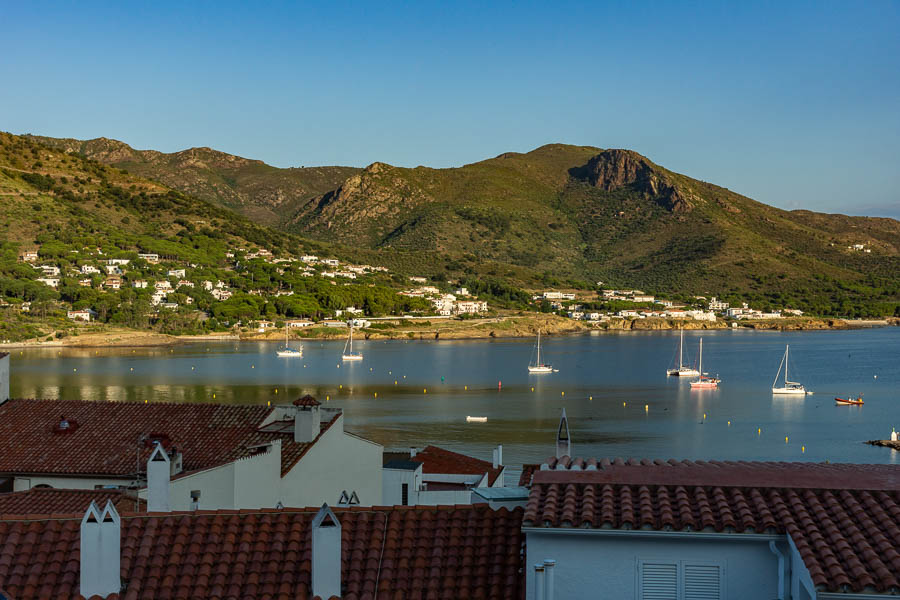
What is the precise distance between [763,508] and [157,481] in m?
6.51

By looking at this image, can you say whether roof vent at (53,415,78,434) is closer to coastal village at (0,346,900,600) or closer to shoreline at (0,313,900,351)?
coastal village at (0,346,900,600)

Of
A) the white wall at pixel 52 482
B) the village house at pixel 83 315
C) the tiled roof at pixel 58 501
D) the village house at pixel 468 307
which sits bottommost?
the village house at pixel 83 315

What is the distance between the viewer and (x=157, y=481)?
9695 millimetres

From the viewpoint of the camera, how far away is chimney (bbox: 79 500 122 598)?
219 inches

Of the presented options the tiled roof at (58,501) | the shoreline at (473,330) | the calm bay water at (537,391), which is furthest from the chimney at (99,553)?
the shoreline at (473,330)

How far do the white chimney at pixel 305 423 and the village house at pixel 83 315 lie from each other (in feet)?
307

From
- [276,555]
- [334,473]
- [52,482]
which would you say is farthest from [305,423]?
[276,555]

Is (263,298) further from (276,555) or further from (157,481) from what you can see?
(276,555)

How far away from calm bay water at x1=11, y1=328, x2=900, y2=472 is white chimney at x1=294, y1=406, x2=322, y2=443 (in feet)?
67.8

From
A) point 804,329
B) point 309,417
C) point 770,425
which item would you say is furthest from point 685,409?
point 804,329

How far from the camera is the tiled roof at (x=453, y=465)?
17859 mm

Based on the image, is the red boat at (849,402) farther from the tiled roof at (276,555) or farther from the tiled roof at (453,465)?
the tiled roof at (276,555)

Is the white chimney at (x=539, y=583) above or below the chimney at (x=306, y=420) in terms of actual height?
above

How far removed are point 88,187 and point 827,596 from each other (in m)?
144
